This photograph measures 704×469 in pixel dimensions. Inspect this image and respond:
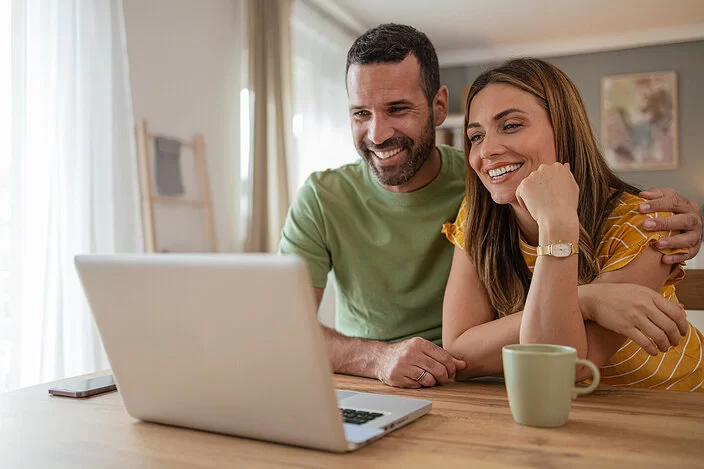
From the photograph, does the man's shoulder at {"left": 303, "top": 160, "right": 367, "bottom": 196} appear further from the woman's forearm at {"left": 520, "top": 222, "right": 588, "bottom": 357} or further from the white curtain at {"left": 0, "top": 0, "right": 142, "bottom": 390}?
the white curtain at {"left": 0, "top": 0, "right": 142, "bottom": 390}

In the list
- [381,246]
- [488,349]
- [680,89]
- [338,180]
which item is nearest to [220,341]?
[488,349]

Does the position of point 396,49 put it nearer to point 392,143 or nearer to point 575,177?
point 392,143

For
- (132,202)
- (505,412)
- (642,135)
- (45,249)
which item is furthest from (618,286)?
(642,135)

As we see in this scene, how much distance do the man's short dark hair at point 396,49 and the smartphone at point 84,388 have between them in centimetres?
95

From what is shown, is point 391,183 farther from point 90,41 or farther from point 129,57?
point 129,57

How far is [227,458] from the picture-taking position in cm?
70

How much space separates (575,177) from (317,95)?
410 centimetres

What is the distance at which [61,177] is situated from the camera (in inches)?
103

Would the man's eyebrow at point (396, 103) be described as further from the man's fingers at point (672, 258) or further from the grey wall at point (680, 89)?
the grey wall at point (680, 89)

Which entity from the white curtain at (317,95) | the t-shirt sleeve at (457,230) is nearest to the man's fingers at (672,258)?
the t-shirt sleeve at (457,230)

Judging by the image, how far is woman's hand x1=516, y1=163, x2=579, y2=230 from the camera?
1104 millimetres

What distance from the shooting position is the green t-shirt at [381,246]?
163cm

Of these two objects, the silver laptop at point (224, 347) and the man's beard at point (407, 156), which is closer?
the silver laptop at point (224, 347)

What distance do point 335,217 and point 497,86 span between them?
56cm
